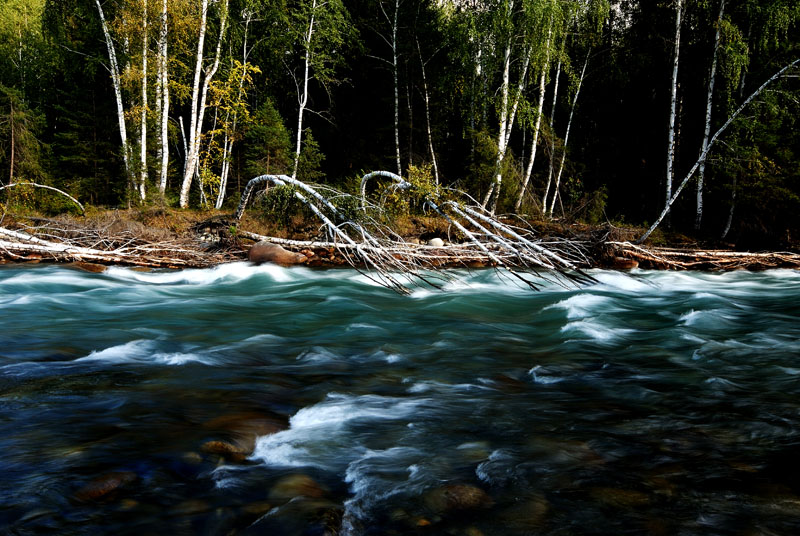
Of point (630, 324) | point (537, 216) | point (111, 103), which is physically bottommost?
point (630, 324)

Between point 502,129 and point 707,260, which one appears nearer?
point 707,260

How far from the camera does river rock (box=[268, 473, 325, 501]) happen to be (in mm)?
2592

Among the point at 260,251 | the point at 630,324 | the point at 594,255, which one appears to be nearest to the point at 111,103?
the point at 260,251

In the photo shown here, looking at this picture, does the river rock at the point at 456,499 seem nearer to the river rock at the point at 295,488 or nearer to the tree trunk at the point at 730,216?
the river rock at the point at 295,488

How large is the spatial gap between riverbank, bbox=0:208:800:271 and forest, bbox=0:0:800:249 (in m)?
1.48

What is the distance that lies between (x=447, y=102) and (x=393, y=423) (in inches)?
840

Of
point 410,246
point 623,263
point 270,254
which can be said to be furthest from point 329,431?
point 623,263

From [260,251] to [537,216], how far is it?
9.23m

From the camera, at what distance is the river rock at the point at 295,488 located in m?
2.59

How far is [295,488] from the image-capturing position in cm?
266

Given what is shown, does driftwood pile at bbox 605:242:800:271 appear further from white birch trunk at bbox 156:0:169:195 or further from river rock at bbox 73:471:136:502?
white birch trunk at bbox 156:0:169:195

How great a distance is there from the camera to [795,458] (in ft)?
9.66

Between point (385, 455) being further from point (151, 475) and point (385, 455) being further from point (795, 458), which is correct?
point (795, 458)

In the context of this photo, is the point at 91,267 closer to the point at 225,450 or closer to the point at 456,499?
the point at 225,450
